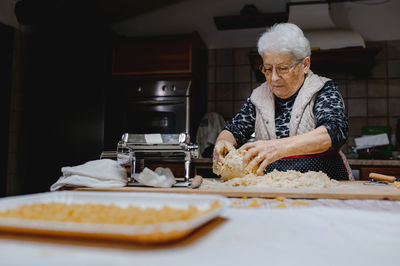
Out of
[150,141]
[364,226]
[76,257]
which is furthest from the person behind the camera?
[150,141]

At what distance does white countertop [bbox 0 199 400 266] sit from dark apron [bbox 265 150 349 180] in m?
1.02

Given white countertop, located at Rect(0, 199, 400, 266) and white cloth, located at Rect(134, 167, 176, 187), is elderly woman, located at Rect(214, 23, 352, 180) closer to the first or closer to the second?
white cloth, located at Rect(134, 167, 176, 187)

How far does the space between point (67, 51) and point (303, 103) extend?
2.33 meters

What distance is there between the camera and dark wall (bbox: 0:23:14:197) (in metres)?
3.30

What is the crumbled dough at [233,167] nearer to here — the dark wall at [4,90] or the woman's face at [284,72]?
the woman's face at [284,72]

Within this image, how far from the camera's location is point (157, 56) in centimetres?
304

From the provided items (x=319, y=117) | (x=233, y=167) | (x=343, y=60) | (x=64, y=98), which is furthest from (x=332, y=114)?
(x=64, y=98)

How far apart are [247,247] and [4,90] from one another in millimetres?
3542

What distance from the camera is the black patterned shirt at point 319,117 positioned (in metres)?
1.50

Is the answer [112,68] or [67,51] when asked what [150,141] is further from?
[67,51]

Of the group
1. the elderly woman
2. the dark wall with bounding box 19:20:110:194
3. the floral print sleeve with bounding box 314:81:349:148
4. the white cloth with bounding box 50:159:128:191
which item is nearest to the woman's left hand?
the elderly woman

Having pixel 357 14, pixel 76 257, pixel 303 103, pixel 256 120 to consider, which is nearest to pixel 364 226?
pixel 76 257

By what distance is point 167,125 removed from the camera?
300 centimetres

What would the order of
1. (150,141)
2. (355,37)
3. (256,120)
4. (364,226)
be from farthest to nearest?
1. (355,37)
2. (256,120)
3. (150,141)
4. (364,226)
